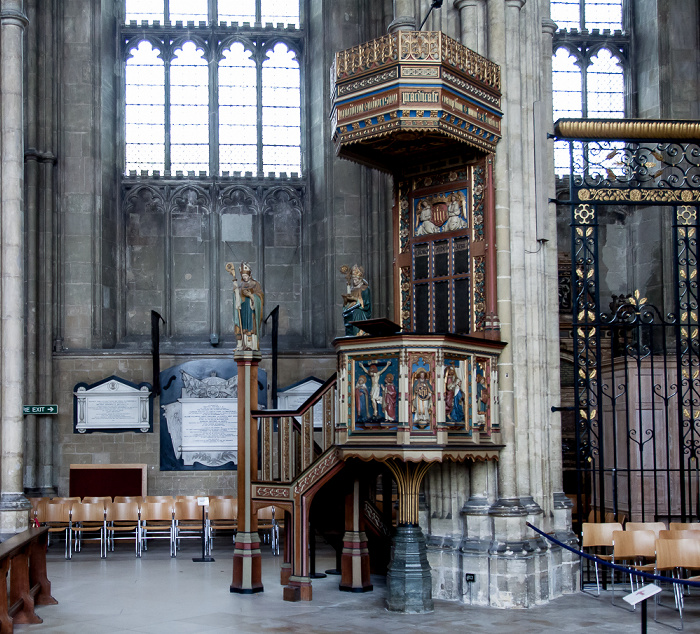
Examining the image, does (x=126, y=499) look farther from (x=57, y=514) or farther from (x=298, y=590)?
(x=298, y=590)

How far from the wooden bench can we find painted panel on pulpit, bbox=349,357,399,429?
137 inches

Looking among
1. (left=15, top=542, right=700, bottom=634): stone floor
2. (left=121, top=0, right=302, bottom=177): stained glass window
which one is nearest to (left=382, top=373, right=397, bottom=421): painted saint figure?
(left=15, top=542, right=700, bottom=634): stone floor

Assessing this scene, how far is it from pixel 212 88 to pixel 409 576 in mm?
12116

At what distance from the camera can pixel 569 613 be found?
9656 mm

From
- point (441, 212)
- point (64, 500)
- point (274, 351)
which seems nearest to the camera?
point (441, 212)

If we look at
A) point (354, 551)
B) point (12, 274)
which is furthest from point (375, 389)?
point (12, 274)

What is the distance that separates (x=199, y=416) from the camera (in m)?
16.8

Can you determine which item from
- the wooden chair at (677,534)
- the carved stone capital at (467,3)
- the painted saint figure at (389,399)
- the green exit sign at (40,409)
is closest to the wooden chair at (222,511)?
the green exit sign at (40,409)

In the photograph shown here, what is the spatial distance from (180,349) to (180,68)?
576 cm

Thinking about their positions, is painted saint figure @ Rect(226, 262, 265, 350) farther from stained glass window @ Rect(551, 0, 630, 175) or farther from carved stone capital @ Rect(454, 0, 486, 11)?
stained glass window @ Rect(551, 0, 630, 175)

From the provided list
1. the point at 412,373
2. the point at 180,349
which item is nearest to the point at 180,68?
the point at 180,349

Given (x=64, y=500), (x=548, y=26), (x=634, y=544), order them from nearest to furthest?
(x=634, y=544)
(x=548, y=26)
(x=64, y=500)

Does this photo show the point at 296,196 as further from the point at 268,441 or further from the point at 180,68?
the point at 268,441

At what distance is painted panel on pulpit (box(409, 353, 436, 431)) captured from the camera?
30.9ft
